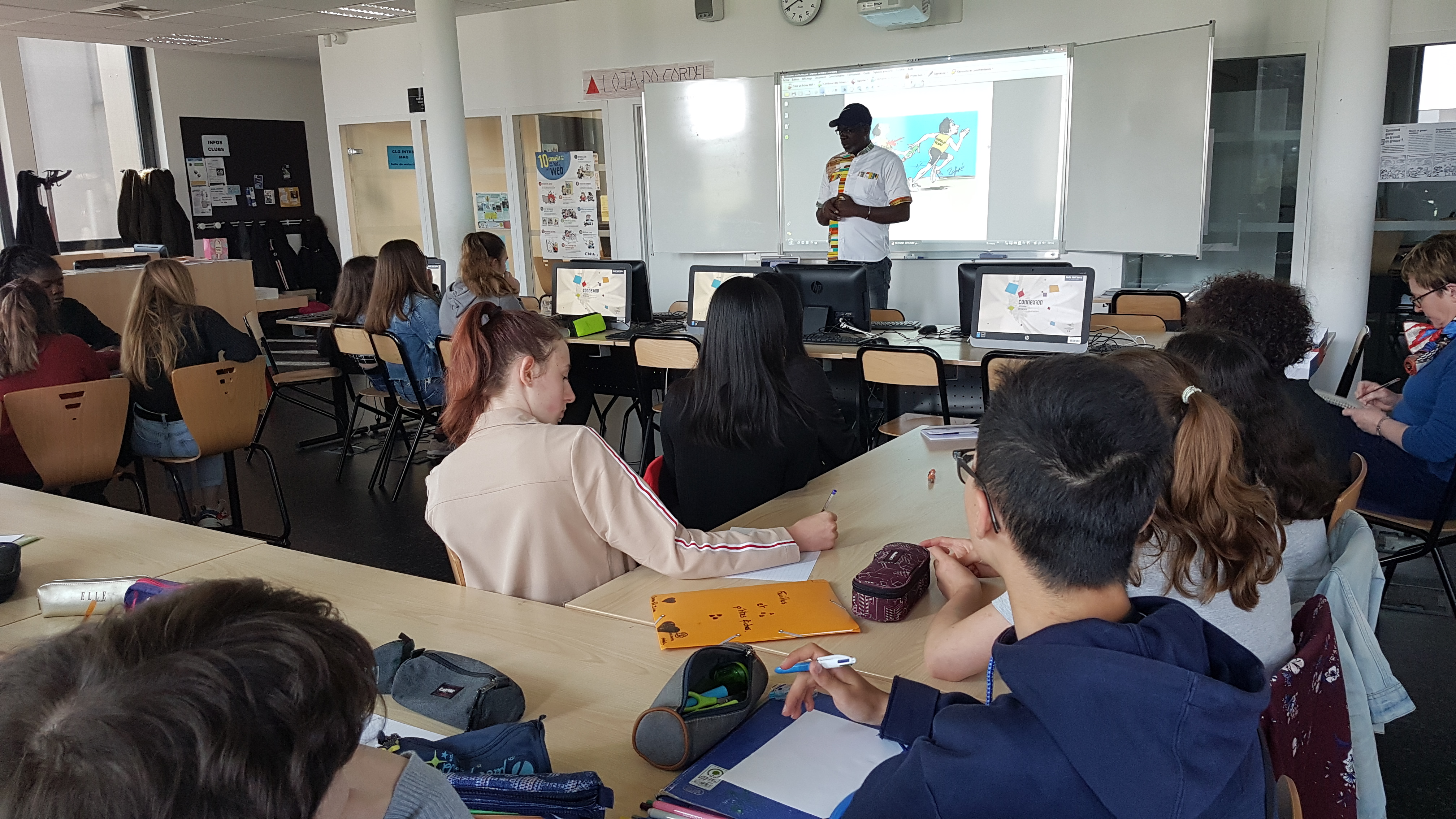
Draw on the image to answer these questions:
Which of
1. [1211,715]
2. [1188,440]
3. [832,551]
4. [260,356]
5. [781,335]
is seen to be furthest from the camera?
[260,356]

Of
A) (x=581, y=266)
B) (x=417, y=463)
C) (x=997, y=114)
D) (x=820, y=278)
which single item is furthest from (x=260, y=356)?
(x=997, y=114)

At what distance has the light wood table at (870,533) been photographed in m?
1.51

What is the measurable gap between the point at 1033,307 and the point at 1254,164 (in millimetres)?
2640

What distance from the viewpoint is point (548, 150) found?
8.36 m

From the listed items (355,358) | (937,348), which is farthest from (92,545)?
(355,358)

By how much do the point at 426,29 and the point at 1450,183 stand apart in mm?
6395

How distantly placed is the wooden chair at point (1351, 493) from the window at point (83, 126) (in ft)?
34.8

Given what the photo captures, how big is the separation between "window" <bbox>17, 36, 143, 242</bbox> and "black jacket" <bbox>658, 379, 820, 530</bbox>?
30.3ft

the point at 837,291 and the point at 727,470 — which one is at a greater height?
the point at 837,291

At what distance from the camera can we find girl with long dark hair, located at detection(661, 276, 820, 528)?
8.25 ft

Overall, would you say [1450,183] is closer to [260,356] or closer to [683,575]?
[683,575]

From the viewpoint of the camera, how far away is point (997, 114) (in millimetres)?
6398

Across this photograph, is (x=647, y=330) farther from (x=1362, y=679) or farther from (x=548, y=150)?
(x=1362, y=679)

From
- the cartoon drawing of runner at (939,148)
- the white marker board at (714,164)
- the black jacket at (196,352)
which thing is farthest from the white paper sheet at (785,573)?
the white marker board at (714,164)
